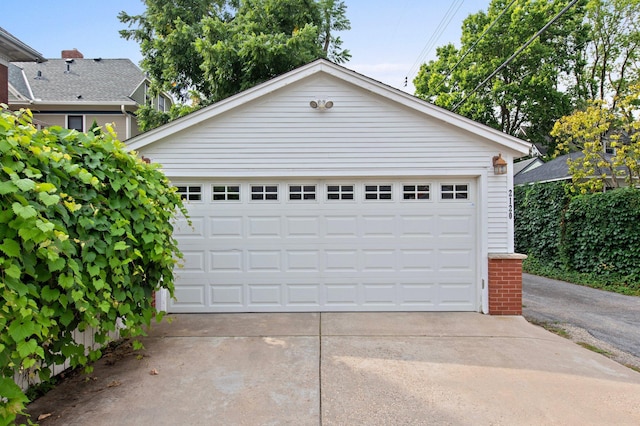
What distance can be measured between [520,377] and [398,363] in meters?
1.21

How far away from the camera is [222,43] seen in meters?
11.7

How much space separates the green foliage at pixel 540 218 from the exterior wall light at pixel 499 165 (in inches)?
240

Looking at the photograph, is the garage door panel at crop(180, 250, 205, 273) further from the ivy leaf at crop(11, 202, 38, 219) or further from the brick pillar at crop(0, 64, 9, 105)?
the brick pillar at crop(0, 64, 9, 105)

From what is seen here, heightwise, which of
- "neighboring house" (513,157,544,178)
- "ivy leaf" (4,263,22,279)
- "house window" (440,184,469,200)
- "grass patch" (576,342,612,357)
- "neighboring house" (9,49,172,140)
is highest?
"neighboring house" (9,49,172,140)

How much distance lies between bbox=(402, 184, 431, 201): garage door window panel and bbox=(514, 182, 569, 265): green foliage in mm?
6658

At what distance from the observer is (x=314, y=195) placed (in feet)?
20.7

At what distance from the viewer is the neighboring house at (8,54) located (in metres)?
8.27

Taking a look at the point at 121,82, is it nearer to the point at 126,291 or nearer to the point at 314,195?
the point at 314,195

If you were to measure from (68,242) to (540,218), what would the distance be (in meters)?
12.3

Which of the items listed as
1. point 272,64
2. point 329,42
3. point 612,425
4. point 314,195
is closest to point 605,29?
point 329,42

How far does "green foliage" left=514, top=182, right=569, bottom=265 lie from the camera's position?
10.9 m

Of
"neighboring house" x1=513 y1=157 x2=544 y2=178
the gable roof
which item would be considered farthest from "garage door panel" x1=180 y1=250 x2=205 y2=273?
"neighboring house" x1=513 y1=157 x2=544 y2=178

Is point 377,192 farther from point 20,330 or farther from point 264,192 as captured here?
point 20,330

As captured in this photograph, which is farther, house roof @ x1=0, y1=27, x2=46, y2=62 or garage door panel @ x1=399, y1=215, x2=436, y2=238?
house roof @ x1=0, y1=27, x2=46, y2=62
